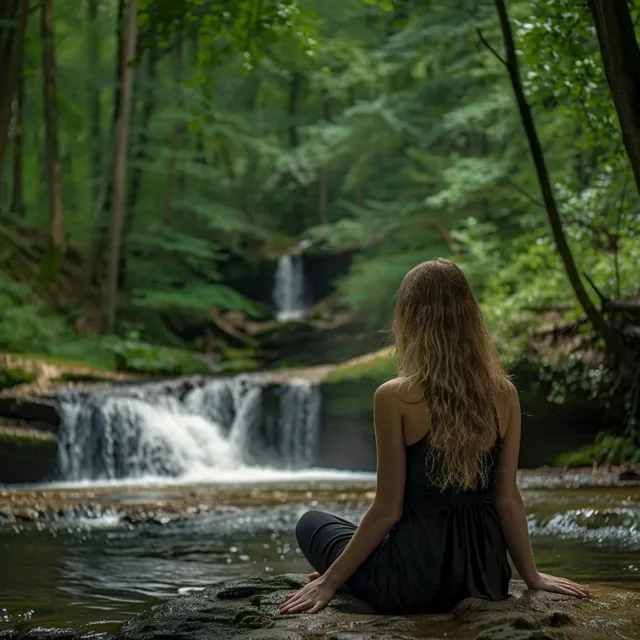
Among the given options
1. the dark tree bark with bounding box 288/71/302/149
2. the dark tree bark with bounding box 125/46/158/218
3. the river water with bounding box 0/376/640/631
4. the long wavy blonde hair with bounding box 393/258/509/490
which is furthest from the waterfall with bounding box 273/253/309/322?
the long wavy blonde hair with bounding box 393/258/509/490

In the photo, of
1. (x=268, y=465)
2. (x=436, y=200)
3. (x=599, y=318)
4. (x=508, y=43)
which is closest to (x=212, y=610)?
(x=508, y=43)

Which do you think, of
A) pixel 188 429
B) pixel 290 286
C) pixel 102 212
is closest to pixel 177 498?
pixel 188 429

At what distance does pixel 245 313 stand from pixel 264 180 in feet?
19.1

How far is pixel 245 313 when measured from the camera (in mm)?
23484

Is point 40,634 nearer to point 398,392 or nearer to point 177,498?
point 398,392

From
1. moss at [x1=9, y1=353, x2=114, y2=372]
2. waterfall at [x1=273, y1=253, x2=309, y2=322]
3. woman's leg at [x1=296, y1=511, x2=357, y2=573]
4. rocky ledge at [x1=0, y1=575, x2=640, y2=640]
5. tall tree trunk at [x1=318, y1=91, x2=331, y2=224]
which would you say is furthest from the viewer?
tall tree trunk at [x1=318, y1=91, x2=331, y2=224]

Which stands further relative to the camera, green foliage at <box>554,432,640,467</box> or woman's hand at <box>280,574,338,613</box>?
green foliage at <box>554,432,640,467</box>

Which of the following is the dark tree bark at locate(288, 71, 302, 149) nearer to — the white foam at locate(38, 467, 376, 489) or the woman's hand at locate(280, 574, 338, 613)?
the white foam at locate(38, 467, 376, 489)

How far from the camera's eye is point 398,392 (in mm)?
2834

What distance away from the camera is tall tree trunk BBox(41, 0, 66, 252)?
17328 millimetres

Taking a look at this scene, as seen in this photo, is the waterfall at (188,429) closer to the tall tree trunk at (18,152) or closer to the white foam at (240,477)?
the white foam at (240,477)

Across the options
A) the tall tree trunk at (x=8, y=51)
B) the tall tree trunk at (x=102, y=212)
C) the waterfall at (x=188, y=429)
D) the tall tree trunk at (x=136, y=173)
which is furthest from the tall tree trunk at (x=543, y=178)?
the tall tree trunk at (x=136, y=173)

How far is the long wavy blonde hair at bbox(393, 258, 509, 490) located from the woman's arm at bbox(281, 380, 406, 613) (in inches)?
4.4

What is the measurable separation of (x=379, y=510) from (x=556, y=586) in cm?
69
